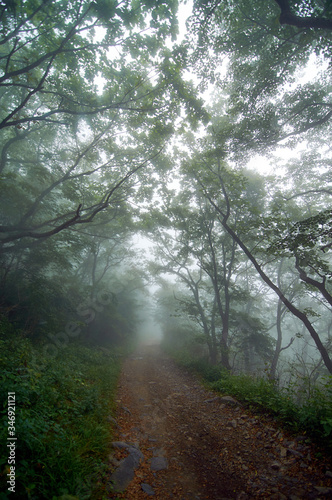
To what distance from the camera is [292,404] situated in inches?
193

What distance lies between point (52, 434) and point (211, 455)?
325 cm

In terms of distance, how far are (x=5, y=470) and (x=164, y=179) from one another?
12907 mm

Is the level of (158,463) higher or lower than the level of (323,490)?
lower

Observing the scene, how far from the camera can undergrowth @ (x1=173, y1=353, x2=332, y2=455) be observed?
390 centimetres

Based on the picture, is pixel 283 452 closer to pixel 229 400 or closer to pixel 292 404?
pixel 292 404

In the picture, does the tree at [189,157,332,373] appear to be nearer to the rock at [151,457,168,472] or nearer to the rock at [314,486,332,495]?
the rock at [314,486,332,495]

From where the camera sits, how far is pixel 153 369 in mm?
12133

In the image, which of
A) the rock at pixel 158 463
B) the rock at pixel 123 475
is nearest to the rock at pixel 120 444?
the rock at pixel 123 475

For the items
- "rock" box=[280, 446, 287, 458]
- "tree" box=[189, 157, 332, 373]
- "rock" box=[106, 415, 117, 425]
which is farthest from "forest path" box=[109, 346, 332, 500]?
"tree" box=[189, 157, 332, 373]

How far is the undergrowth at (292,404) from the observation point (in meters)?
3.90

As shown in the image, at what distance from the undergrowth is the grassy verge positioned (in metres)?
3.93

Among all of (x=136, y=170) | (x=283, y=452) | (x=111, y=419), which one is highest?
(x=136, y=170)

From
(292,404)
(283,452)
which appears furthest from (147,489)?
(292,404)

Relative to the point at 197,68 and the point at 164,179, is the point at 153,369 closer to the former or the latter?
the point at 164,179
